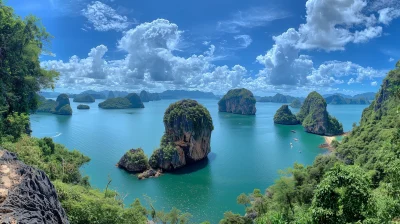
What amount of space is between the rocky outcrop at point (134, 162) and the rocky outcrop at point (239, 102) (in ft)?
307

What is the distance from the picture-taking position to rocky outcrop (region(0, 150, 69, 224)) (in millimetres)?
5629

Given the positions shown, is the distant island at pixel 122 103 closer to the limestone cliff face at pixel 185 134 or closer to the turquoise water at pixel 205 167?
the turquoise water at pixel 205 167

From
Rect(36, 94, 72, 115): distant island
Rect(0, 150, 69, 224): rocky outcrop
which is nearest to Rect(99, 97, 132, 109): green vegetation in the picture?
Rect(36, 94, 72, 115): distant island

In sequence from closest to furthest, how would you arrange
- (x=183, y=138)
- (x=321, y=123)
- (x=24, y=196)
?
(x=24, y=196) → (x=183, y=138) → (x=321, y=123)

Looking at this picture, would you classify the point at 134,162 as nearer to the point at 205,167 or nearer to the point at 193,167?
the point at 193,167

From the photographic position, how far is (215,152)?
4672 cm

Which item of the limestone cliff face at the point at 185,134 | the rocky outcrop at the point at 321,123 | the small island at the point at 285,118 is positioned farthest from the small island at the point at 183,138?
the small island at the point at 285,118

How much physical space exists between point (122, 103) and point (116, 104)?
3989mm

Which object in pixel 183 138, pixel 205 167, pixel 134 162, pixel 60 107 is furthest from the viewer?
pixel 60 107

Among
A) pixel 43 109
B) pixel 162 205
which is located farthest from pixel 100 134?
pixel 43 109

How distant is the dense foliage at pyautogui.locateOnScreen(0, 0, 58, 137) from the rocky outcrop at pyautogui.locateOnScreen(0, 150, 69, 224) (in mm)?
11696

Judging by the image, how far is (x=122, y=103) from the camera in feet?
501

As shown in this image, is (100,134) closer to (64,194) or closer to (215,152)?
(215,152)

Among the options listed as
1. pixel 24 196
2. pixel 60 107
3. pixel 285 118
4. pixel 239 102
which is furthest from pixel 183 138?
pixel 239 102
